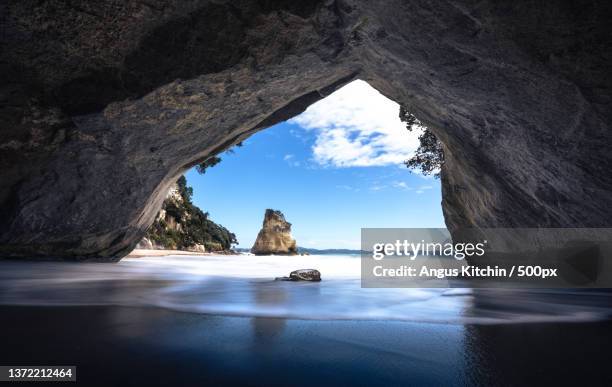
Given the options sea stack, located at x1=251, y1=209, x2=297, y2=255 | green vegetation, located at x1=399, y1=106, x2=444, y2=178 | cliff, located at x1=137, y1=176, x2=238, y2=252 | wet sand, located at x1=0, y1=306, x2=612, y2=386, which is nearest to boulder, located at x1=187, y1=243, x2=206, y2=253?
cliff, located at x1=137, y1=176, x2=238, y2=252

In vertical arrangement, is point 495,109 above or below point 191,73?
below

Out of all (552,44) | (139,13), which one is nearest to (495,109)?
(552,44)

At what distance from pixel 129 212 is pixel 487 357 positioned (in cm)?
642

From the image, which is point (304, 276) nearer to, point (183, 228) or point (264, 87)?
point (264, 87)

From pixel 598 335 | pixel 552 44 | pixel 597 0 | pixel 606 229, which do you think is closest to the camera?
pixel 598 335

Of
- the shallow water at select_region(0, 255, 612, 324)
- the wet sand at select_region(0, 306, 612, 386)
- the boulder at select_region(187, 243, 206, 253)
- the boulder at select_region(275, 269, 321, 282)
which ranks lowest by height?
the boulder at select_region(187, 243, 206, 253)

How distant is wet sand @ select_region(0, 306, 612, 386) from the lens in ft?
4.48

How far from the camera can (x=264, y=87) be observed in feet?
16.3

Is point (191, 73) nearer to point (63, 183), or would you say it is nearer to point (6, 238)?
point (63, 183)

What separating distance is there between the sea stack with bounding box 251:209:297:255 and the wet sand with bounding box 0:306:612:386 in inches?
1339

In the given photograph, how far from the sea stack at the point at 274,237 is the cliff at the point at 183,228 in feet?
16.6

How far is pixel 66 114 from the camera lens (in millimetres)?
4078

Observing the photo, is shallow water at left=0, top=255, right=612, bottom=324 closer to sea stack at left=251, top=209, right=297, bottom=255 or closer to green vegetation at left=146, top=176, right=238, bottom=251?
green vegetation at left=146, top=176, right=238, bottom=251

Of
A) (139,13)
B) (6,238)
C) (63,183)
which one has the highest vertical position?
(139,13)
